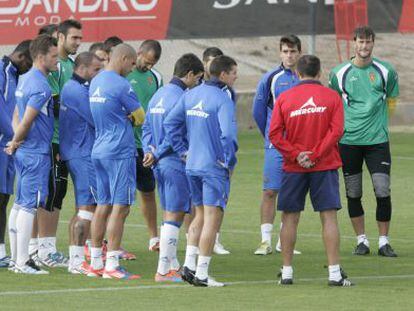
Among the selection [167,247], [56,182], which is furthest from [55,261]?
[167,247]

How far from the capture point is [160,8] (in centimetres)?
2800

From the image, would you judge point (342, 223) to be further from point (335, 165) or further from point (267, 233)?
point (335, 165)

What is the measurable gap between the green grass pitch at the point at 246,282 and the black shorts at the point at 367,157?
0.89m

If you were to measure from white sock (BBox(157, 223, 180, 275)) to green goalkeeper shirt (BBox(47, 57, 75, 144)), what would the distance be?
6.38ft

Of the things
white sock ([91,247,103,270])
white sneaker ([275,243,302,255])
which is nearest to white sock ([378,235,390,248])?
white sneaker ([275,243,302,255])

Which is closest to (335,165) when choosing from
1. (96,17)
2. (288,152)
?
(288,152)

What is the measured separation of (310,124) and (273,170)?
2.80 meters

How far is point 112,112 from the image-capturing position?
45.3 feet

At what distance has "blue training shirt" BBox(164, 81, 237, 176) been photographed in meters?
13.1

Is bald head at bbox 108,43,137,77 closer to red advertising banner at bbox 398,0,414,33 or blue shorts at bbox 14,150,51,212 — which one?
blue shorts at bbox 14,150,51,212

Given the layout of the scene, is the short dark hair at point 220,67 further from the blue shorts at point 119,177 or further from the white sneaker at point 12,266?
the white sneaker at point 12,266

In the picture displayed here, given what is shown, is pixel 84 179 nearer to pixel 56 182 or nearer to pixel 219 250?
pixel 56 182

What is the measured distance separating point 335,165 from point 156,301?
2.17 metres

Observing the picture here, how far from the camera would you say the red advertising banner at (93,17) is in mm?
27328
